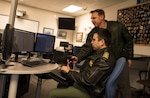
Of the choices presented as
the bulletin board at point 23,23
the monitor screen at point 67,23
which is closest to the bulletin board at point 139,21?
the monitor screen at point 67,23

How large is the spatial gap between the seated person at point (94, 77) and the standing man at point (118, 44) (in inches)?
28.5

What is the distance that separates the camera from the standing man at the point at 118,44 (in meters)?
2.26

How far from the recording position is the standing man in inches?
89.1

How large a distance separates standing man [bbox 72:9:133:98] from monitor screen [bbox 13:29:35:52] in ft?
2.39

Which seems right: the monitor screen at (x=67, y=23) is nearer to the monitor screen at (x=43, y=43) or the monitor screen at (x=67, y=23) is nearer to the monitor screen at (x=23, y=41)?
the monitor screen at (x=43, y=43)

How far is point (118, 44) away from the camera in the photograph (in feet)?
7.86

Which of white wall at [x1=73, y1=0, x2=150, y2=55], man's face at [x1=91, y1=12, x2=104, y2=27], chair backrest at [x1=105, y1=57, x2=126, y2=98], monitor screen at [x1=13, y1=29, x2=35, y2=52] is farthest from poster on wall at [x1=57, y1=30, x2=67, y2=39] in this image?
chair backrest at [x1=105, y1=57, x2=126, y2=98]

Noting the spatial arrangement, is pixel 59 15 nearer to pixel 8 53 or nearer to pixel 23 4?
pixel 23 4

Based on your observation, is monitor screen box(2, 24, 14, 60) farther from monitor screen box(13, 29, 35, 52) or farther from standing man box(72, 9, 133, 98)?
standing man box(72, 9, 133, 98)

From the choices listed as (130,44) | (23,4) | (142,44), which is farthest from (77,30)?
(130,44)

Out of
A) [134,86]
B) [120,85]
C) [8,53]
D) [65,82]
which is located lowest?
[134,86]

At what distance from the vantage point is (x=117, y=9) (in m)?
4.93

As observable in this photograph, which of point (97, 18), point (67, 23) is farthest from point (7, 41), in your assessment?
point (67, 23)

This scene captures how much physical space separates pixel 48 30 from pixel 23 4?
1.52m
